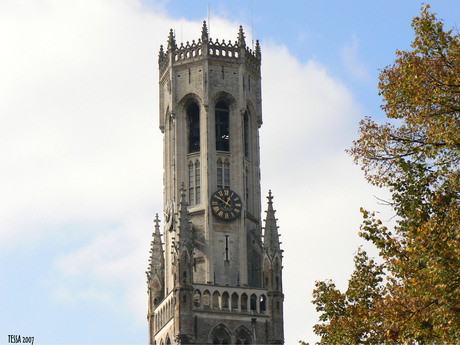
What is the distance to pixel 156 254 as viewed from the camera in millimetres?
102812

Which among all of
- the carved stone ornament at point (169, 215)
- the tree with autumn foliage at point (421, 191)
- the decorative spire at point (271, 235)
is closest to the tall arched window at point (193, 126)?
the carved stone ornament at point (169, 215)

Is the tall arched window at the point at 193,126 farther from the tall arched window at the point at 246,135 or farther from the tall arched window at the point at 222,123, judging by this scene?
the tall arched window at the point at 246,135

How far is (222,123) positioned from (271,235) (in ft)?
37.8

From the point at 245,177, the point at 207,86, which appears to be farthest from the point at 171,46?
the point at 245,177

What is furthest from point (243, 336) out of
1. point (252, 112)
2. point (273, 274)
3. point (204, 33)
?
point (204, 33)

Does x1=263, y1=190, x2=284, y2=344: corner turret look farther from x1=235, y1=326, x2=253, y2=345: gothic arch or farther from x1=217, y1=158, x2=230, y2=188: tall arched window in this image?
x1=217, y1=158, x2=230, y2=188: tall arched window

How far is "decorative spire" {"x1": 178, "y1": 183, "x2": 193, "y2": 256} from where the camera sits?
96.1 m

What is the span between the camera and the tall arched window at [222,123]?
10378 centimetres

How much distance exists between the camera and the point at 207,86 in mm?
103312

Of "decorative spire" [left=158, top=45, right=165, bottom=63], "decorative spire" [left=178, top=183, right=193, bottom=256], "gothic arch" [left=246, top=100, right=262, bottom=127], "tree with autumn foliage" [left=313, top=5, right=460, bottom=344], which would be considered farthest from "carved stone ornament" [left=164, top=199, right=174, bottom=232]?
"tree with autumn foliage" [left=313, top=5, right=460, bottom=344]

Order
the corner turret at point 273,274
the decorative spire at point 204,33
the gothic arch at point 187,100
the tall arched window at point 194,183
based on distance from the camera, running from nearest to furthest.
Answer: the corner turret at point 273,274, the tall arched window at point 194,183, the gothic arch at point 187,100, the decorative spire at point 204,33

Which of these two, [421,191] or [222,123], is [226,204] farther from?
[421,191]

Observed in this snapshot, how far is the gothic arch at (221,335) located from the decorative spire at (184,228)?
6.22 metres

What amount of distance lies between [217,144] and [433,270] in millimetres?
63428
